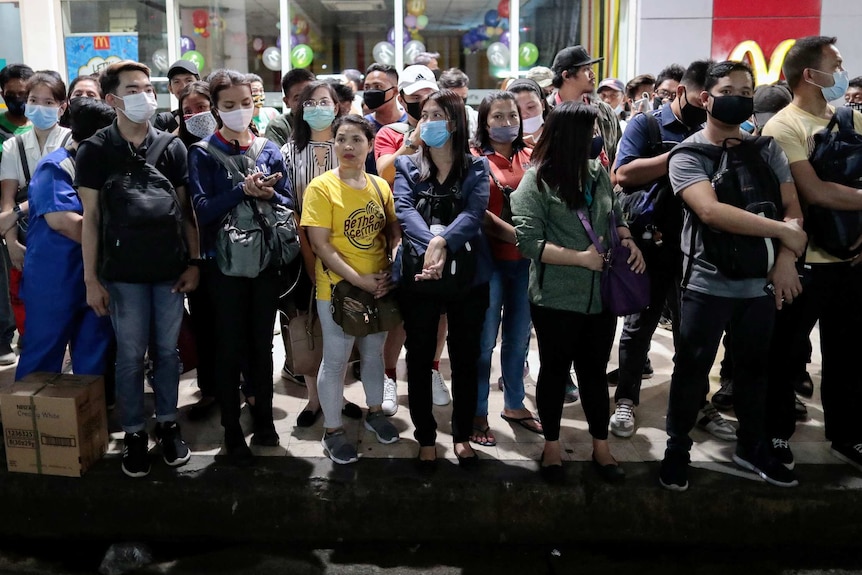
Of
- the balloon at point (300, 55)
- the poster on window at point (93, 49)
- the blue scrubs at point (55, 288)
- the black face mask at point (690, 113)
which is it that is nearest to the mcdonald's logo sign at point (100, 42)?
the poster on window at point (93, 49)

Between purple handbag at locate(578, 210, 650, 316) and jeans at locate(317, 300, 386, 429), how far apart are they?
3.73ft

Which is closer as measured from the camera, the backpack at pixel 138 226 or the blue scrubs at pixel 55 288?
the backpack at pixel 138 226

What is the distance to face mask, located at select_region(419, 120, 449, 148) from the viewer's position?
11.1 feet

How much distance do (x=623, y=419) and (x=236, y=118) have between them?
2.52 metres

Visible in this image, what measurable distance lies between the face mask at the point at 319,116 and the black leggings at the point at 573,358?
1.46 m

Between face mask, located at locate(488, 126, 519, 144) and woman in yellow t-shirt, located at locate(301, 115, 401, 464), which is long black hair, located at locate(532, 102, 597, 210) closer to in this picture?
face mask, located at locate(488, 126, 519, 144)

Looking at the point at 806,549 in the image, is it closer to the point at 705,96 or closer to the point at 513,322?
the point at 513,322

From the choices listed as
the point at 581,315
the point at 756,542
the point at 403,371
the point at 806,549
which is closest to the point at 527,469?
the point at 581,315

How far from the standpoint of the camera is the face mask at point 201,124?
3.76m

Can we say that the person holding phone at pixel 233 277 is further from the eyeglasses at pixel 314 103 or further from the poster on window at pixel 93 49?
the poster on window at pixel 93 49

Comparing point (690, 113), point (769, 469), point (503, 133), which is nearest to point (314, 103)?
point (503, 133)

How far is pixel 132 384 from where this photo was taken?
356 cm

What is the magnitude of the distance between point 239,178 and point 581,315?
1727mm

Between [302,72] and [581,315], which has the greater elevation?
[302,72]
